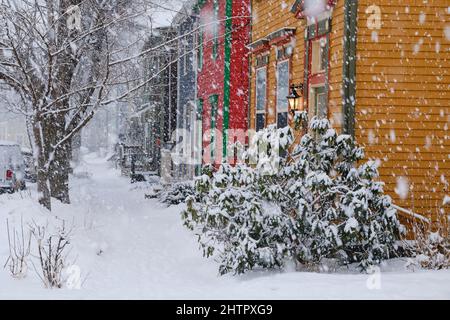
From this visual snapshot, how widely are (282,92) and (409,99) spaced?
13.1 feet

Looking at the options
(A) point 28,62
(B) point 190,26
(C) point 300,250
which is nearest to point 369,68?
(C) point 300,250

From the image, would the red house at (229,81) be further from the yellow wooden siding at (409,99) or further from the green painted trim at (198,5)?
the yellow wooden siding at (409,99)

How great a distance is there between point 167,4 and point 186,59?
8.55 meters

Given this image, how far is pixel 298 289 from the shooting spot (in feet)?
20.8

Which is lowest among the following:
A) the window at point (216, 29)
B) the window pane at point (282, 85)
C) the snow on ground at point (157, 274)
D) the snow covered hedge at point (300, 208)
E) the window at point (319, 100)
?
the snow on ground at point (157, 274)

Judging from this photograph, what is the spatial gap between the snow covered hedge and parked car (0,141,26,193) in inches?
473

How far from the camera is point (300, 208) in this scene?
8.52 meters

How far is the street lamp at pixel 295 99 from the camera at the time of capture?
11.7m

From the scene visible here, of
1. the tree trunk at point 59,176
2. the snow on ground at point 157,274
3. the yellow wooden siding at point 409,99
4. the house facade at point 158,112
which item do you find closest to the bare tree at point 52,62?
the tree trunk at point 59,176

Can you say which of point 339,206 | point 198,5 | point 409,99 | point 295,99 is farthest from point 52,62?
point 198,5

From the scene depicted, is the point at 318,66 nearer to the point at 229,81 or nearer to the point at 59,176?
the point at 229,81

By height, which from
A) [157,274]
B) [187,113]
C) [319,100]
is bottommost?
[157,274]

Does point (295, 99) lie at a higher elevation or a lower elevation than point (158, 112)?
lower

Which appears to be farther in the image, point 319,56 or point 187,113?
point 187,113
